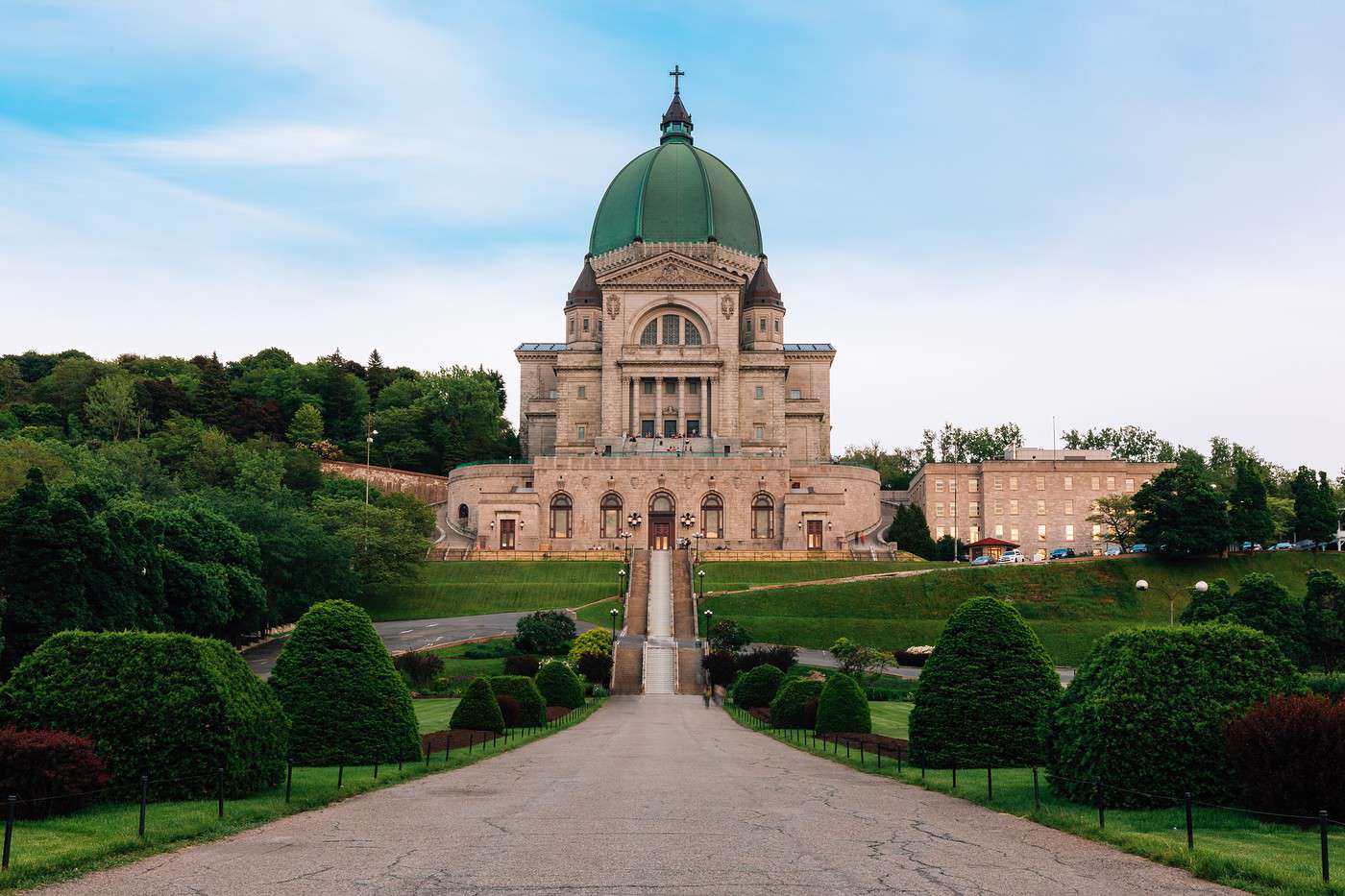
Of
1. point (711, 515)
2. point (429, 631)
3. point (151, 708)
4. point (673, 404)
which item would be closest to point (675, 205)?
point (673, 404)

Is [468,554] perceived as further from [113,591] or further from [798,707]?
[798,707]

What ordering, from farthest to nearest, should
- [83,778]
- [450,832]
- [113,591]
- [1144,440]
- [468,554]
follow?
[1144,440]
[468,554]
[113,591]
[83,778]
[450,832]

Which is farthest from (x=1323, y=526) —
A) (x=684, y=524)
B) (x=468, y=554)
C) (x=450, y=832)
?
(x=450, y=832)

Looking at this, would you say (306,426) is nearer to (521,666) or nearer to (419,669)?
(521,666)

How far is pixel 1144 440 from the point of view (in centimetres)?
15350

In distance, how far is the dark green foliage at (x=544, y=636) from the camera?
58375 mm

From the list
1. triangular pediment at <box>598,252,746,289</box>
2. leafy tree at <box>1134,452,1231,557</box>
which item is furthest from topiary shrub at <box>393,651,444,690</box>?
triangular pediment at <box>598,252,746,289</box>

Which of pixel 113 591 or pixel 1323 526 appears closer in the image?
pixel 113 591

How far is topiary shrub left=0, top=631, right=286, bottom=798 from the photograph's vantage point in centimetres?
1856

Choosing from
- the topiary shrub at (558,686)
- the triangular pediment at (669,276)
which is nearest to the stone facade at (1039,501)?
the triangular pediment at (669,276)

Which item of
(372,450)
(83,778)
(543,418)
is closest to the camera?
(83,778)

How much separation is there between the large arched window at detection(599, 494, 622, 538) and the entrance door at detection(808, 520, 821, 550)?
14.2 metres

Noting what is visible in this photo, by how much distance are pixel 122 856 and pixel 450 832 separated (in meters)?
3.86

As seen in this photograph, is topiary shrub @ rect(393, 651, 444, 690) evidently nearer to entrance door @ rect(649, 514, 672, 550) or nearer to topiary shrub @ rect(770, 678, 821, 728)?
topiary shrub @ rect(770, 678, 821, 728)
